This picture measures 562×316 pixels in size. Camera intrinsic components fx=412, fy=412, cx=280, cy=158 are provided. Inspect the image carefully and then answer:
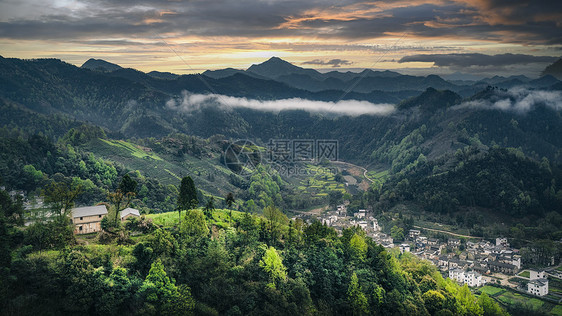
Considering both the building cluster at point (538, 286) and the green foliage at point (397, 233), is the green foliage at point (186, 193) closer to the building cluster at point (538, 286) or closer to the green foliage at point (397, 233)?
the building cluster at point (538, 286)

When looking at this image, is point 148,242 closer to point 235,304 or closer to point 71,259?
point 71,259

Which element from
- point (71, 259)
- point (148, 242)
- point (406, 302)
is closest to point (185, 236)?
point (148, 242)

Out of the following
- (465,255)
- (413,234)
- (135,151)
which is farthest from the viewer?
(135,151)

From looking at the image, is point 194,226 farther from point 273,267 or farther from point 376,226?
point 376,226

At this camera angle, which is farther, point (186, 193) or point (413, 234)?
point (413, 234)

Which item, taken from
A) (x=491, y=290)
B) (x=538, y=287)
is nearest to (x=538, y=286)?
(x=538, y=287)

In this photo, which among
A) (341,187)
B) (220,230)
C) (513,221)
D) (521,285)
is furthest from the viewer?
(341,187)
